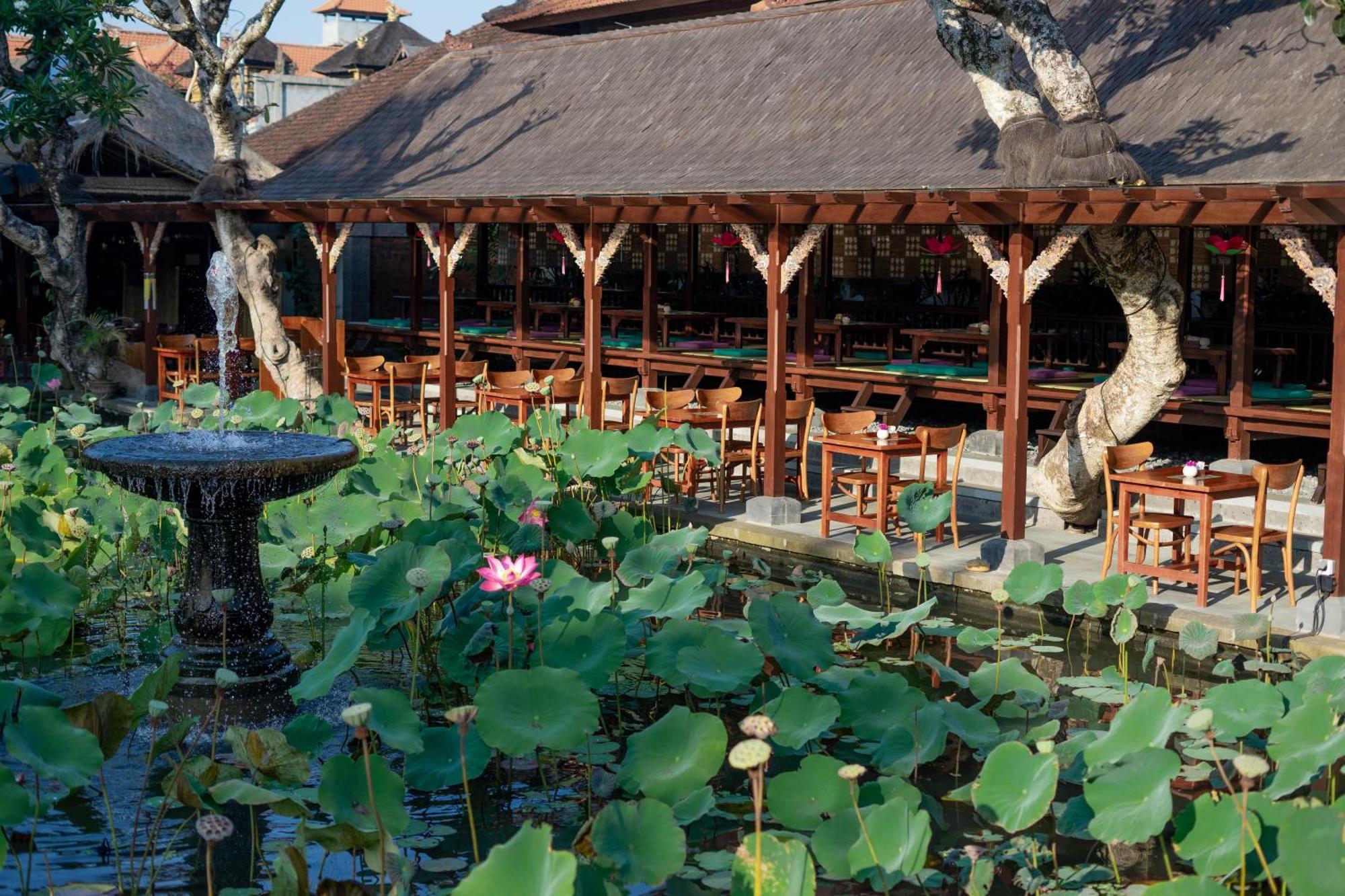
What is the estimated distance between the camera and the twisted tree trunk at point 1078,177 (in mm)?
10992

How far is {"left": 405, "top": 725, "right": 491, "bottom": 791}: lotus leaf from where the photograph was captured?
5.70 metres

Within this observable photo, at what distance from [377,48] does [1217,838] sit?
39660 millimetres

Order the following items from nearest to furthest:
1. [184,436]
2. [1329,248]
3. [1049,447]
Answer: [184,436]
[1049,447]
[1329,248]

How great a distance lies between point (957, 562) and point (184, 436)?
5.11m

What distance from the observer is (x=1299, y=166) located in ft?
37.2

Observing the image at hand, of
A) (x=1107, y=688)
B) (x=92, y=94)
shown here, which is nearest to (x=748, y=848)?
(x=1107, y=688)

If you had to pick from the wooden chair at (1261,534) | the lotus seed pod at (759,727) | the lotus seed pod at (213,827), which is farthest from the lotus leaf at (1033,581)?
the lotus seed pod at (213,827)

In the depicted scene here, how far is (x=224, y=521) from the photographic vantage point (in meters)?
7.48

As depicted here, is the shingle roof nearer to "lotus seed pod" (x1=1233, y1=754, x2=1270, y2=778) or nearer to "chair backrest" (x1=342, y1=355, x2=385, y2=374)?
"chair backrest" (x1=342, y1=355, x2=385, y2=374)

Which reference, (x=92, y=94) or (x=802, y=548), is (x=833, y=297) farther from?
(x=92, y=94)

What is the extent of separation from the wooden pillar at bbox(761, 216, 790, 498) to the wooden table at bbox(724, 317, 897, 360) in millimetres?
3288

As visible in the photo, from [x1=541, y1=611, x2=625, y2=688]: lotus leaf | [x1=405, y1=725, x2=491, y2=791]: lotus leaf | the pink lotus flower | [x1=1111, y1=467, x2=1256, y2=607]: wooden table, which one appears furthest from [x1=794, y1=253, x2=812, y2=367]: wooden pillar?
[x1=405, y1=725, x2=491, y2=791]: lotus leaf

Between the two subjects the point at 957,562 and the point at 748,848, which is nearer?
the point at 748,848

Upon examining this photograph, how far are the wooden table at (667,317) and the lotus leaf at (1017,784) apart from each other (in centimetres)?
1280
